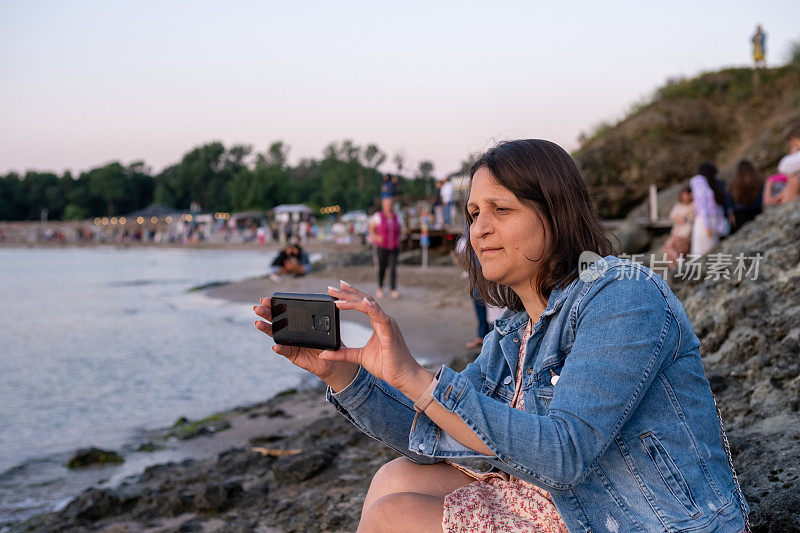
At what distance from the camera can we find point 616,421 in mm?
1401

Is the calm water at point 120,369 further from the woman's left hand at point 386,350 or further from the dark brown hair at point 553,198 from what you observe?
the dark brown hair at point 553,198

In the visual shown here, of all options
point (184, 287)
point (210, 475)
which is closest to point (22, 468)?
point (210, 475)

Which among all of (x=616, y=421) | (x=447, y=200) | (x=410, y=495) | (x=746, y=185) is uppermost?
(x=447, y=200)

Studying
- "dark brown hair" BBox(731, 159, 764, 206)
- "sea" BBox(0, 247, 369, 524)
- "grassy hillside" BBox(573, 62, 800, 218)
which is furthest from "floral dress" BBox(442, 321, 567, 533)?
"grassy hillside" BBox(573, 62, 800, 218)

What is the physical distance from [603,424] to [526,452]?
0.17 metres

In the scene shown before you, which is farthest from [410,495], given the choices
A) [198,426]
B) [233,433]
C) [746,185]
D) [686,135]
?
[686,135]

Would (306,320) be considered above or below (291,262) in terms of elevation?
above

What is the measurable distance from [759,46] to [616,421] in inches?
848

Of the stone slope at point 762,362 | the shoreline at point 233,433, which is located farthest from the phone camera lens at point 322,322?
the shoreline at point 233,433

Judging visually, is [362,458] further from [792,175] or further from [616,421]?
[792,175]

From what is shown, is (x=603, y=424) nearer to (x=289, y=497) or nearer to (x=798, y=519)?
(x=798, y=519)

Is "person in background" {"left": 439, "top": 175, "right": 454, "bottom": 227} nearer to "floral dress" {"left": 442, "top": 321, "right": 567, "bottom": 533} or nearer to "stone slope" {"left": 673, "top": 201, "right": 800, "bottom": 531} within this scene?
"stone slope" {"left": 673, "top": 201, "right": 800, "bottom": 531}

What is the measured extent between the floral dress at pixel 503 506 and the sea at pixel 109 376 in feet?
14.4

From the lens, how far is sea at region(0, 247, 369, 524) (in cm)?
624
